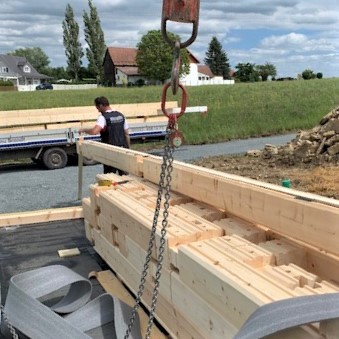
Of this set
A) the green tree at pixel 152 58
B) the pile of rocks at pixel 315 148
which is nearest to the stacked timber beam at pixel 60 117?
the pile of rocks at pixel 315 148

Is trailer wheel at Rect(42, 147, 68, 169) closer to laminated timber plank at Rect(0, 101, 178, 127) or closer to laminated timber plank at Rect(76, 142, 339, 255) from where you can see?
laminated timber plank at Rect(0, 101, 178, 127)

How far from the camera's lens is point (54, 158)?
1323 cm

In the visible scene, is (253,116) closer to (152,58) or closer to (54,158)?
(54,158)

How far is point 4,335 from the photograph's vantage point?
331cm

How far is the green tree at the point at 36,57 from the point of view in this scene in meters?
142

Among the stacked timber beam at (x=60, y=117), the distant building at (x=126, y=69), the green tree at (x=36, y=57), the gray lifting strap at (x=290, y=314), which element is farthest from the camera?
the green tree at (x=36, y=57)

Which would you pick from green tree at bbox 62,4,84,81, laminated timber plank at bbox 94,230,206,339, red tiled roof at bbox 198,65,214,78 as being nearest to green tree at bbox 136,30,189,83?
green tree at bbox 62,4,84,81

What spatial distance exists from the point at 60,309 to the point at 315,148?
9207 millimetres

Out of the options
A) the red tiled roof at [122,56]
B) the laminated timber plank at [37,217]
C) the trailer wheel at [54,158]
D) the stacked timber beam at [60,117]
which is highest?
the red tiled roof at [122,56]

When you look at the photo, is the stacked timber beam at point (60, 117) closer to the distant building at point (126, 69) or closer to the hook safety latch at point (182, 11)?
the hook safety latch at point (182, 11)

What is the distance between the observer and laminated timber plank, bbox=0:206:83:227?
6.32 m

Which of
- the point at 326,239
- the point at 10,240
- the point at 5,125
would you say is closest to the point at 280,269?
the point at 326,239

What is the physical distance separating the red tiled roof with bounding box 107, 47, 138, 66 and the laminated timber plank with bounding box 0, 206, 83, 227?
333 feet

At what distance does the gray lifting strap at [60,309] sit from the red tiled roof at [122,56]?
104 meters
